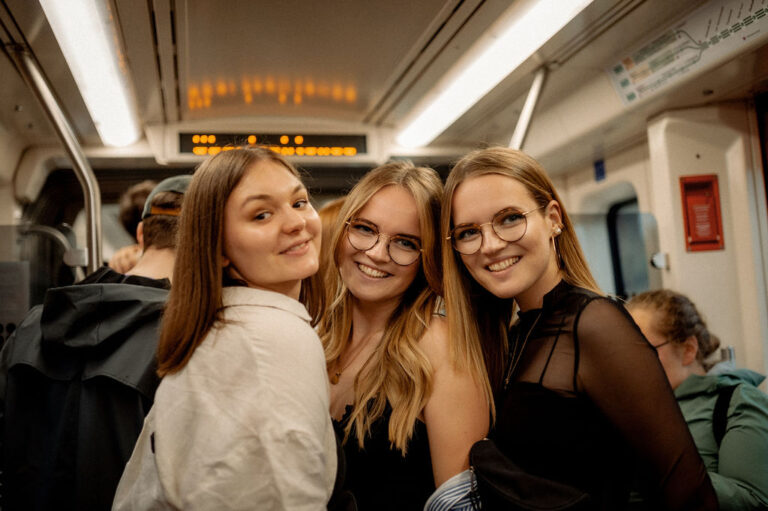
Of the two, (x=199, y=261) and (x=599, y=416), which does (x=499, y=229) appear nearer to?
(x=599, y=416)

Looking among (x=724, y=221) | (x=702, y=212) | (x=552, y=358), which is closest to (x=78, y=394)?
(x=552, y=358)

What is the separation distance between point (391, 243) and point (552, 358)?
0.69 m

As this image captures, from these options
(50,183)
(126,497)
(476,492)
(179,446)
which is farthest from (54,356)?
(50,183)

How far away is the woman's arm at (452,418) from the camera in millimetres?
1638

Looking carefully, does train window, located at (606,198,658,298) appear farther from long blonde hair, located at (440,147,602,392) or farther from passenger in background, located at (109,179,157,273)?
passenger in background, located at (109,179,157,273)

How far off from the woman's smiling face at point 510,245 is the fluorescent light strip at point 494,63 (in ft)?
3.56

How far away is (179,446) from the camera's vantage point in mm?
1159

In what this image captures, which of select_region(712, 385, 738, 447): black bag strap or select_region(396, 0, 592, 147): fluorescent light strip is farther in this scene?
select_region(712, 385, 738, 447): black bag strap

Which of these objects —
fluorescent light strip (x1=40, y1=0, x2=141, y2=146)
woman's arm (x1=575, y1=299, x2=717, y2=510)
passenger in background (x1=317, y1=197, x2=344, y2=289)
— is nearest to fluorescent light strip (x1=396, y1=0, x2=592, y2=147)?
passenger in background (x1=317, y1=197, x2=344, y2=289)

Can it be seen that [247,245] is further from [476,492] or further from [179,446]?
[476,492]

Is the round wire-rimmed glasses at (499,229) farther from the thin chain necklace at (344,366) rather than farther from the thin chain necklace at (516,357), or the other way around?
the thin chain necklace at (344,366)

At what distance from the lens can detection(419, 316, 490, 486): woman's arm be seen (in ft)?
5.37

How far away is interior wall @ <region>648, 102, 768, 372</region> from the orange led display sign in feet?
6.78

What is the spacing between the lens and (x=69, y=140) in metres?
2.79
